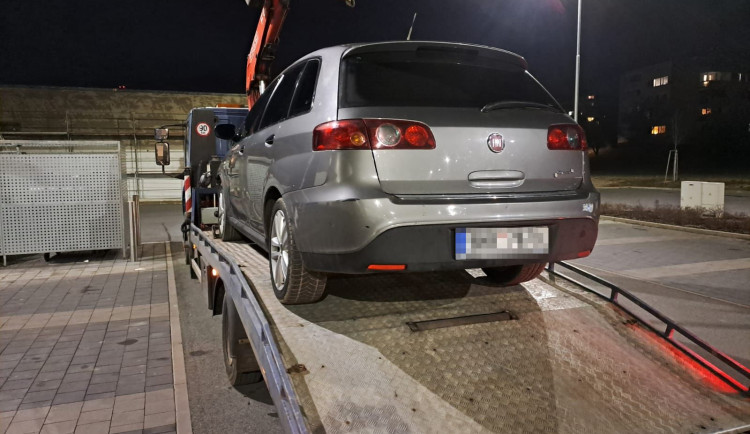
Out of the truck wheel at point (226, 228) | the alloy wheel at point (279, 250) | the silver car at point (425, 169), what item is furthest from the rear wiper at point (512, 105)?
the truck wheel at point (226, 228)

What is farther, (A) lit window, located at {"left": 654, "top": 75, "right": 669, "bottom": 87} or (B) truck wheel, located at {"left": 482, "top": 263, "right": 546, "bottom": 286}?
(A) lit window, located at {"left": 654, "top": 75, "right": 669, "bottom": 87}

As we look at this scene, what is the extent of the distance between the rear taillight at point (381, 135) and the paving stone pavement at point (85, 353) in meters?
2.28

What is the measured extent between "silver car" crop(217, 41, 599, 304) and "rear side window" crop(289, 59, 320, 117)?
2 cm

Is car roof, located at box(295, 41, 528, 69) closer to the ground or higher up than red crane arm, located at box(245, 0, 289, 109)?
closer to the ground

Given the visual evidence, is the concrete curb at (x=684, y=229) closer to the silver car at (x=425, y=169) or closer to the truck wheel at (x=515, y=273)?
the truck wheel at (x=515, y=273)

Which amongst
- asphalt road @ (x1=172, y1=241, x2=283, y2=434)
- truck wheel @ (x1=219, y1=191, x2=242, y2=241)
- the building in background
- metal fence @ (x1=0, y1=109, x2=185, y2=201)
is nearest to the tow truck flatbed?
asphalt road @ (x1=172, y1=241, x2=283, y2=434)

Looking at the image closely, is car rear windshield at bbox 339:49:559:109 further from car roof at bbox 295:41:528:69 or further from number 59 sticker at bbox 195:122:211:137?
number 59 sticker at bbox 195:122:211:137

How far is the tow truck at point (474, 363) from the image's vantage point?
2234 millimetres

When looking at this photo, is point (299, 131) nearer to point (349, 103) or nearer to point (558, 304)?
point (349, 103)

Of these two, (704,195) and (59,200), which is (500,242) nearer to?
(59,200)

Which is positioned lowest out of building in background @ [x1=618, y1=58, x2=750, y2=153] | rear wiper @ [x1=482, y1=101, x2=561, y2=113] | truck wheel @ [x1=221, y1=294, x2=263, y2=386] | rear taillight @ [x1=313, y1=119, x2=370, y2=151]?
truck wheel @ [x1=221, y1=294, x2=263, y2=386]

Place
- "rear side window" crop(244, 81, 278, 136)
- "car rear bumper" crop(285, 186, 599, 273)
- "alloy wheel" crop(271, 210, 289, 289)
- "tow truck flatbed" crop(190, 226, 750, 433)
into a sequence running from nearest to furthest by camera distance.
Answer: "tow truck flatbed" crop(190, 226, 750, 433)
"car rear bumper" crop(285, 186, 599, 273)
"alloy wheel" crop(271, 210, 289, 289)
"rear side window" crop(244, 81, 278, 136)

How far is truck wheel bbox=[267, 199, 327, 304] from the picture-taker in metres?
3.01

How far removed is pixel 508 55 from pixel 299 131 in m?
1.37
